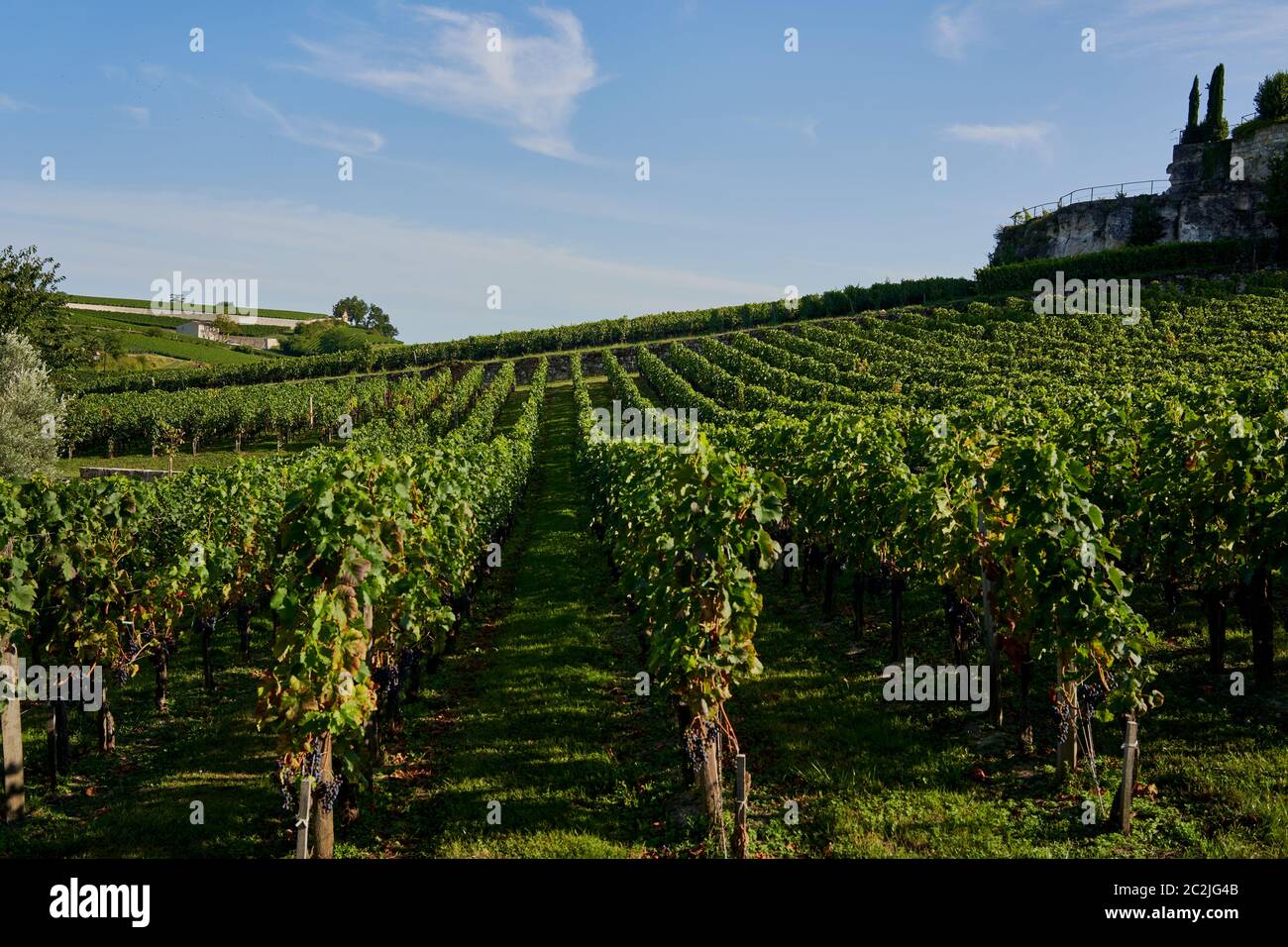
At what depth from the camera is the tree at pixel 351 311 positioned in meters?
188

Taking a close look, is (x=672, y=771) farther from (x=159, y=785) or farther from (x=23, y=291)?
(x=23, y=291)

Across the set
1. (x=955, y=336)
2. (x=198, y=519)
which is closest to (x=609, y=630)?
(x=198, y=519)

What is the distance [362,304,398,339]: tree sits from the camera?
176 m

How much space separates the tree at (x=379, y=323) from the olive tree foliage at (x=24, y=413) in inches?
5152

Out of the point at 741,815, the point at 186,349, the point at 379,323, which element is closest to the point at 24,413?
the point at 741,815

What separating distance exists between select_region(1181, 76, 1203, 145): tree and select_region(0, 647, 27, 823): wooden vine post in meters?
91.6

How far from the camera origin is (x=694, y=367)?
66938 mm

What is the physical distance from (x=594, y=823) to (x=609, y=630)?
24.6 ft

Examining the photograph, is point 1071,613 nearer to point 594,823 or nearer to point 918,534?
point 918,534

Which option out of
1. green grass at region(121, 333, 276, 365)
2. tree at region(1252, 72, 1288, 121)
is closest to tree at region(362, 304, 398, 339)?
green grass at region(121, 333, 276, 365)

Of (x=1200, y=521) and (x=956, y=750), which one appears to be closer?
(x=956, y=750)

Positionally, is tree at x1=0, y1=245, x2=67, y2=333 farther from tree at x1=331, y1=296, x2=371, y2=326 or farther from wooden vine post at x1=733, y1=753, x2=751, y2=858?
tree at x1=331, y1=296, x2=371, y2=326

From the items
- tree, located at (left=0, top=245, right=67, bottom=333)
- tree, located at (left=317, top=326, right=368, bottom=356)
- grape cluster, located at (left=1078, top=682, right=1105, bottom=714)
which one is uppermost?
tree, located at (left=317, top=326, right=368, bottom=356)

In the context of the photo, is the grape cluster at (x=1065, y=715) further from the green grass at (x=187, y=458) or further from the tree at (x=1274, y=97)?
the tree at (x=1274, y=97)
